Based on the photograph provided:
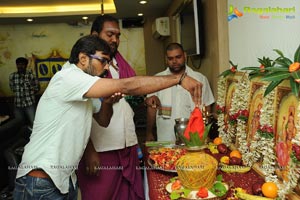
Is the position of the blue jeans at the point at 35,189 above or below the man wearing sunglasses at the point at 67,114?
below

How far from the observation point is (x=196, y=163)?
109cm

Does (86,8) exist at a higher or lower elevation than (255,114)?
higher

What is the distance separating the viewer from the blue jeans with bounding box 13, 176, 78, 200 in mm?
1226

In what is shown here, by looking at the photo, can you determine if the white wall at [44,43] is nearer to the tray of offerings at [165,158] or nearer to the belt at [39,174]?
the tray of offerings at [165,158]

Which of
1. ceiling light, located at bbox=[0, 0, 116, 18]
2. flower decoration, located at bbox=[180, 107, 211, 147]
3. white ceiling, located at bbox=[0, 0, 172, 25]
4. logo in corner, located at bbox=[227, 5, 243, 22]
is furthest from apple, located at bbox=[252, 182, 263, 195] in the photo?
ceiling light, located at bbox=[0, 0, 116, 18]

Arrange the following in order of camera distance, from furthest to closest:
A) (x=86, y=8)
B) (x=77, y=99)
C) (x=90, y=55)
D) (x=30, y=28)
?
(x=30, y=28) → (x=86, y=8) → (x=90, y=55) → (x=77, y=99)

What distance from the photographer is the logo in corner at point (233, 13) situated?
68.8 inches

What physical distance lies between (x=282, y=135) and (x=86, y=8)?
17.7 ft

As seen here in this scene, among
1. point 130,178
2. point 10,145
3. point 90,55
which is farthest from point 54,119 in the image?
point 10,145

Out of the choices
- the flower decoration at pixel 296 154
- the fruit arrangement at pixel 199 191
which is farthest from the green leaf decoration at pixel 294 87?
the fruit arrangement at pixel 199 191

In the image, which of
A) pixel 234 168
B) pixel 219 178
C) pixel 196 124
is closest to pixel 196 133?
pixel 196 124

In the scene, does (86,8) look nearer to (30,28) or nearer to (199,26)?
(30,28)

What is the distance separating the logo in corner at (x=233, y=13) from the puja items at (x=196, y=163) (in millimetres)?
816

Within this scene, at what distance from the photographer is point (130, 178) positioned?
1.75 m
